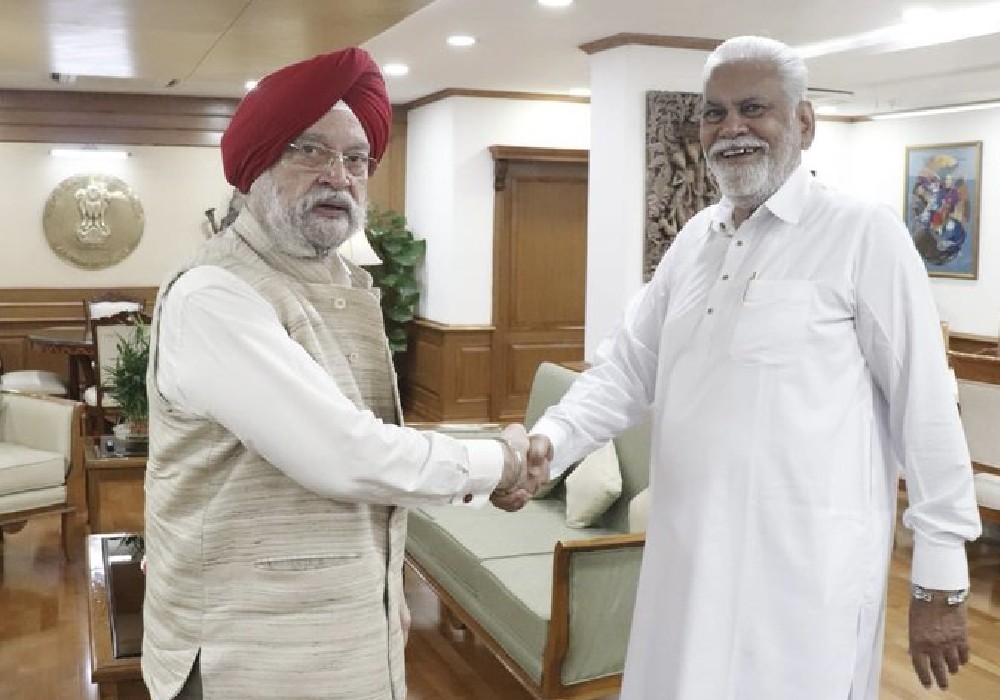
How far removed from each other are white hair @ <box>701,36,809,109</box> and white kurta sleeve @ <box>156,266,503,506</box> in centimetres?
96

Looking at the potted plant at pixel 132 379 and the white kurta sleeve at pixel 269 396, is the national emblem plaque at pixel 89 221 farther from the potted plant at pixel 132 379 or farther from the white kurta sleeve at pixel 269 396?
the white kurta sleeve at pixel 269 396

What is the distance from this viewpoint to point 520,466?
193 cm

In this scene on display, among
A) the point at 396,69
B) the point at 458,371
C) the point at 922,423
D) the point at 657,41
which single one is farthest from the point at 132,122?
the point at 922,423

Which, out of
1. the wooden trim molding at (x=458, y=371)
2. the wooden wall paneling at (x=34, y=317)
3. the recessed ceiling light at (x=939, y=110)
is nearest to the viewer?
the recessed ceiling light at (x=939, y=110)

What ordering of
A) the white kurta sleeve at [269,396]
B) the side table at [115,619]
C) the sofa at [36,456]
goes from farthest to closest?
the sofa at [36,456]
the side table at [115,619]
the white kurta sleeve at [269,396]

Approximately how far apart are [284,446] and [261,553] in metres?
0.18

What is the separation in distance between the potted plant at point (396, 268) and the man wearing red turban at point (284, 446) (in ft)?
23.6

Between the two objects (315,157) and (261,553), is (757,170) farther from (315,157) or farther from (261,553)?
(261,553)

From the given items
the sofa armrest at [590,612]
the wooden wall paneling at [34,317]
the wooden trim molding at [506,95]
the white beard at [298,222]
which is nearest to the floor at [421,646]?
the sofa armrest at [590,612]

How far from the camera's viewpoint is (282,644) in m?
1.59

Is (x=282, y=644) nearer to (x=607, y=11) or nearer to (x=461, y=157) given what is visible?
(x=607, y=11)

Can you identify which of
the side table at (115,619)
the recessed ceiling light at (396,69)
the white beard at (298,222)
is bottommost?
the side table at (115,619)

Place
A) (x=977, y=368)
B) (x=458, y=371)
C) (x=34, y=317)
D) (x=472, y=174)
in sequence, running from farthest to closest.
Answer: (x=34, y=317) < (x=458, y=371) < (x=472, y=174) < (x=977, y=368)

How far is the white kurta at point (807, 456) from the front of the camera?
1840 millimetres
